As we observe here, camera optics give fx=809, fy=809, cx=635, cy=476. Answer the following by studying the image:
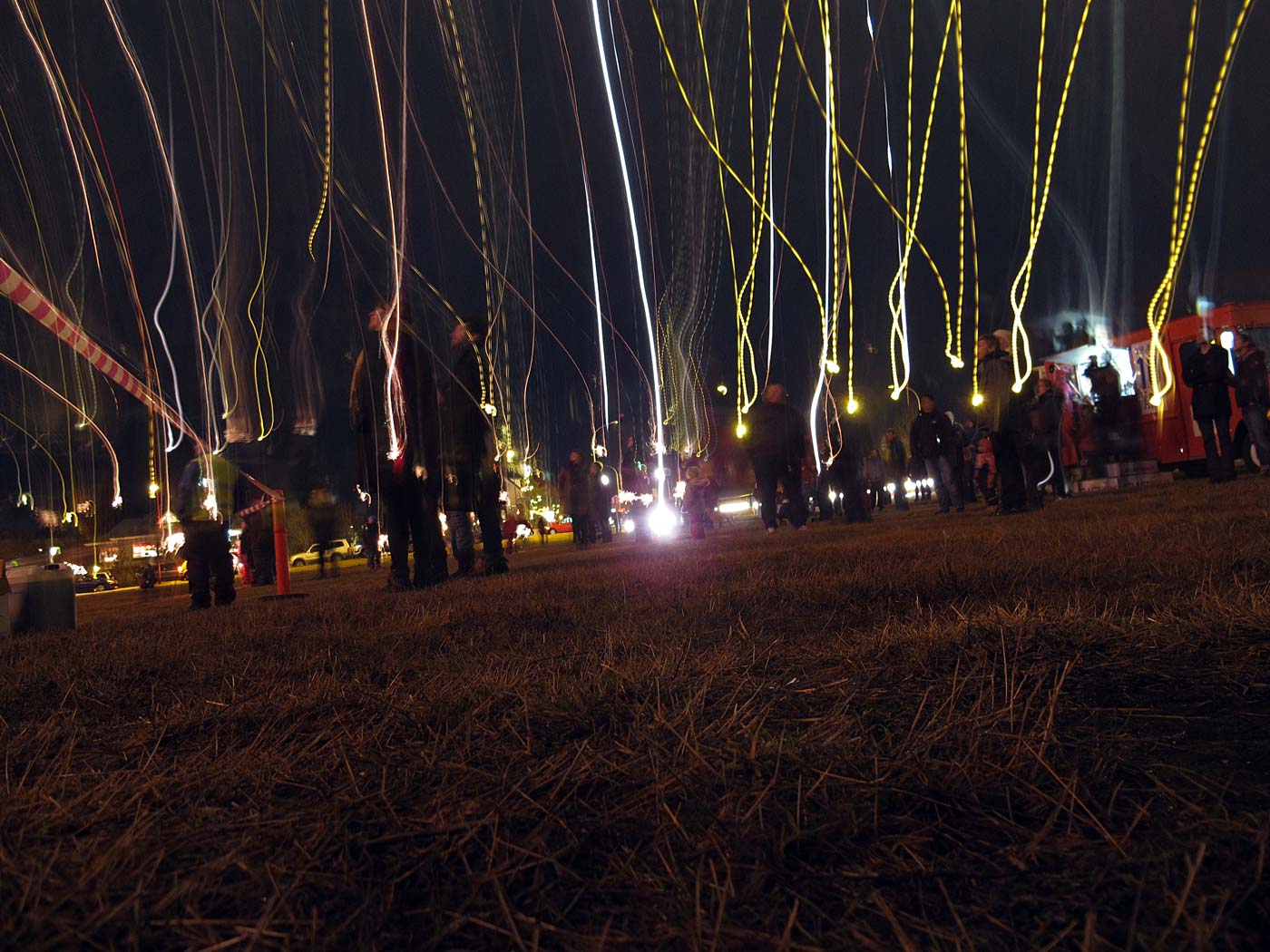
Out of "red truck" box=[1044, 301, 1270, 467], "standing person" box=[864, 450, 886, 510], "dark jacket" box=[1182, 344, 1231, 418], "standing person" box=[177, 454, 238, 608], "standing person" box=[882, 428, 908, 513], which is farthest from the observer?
"standing person" box=[864, 450, 886, 510]

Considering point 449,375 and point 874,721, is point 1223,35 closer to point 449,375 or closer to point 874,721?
point 449,375

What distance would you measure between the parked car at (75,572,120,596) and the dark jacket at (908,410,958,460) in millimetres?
30320

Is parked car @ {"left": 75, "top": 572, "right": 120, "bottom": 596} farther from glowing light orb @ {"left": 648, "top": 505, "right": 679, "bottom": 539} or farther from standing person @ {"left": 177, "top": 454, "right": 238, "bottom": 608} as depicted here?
standing person @ {"left": 177, "top": 454, "right": 238, "bottom": 608}

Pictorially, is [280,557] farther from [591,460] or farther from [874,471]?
[874,471]

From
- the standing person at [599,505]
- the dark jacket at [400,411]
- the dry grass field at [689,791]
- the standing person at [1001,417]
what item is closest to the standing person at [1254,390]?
the standing person at [1001,417]

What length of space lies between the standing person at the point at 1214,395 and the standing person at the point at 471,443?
8521 mm

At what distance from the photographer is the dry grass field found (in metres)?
0.82

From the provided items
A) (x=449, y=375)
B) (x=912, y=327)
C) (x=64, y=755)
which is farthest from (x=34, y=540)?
(x=64, y=755)

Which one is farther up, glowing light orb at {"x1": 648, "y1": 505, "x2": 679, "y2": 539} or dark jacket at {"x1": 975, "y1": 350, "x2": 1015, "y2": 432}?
dark jacket at {"x1": 975, "y1": 350, "x2": 1015, "y2": 432}

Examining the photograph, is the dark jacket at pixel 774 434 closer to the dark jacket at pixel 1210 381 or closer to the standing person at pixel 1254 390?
the dark jacket at pixel 1210 381

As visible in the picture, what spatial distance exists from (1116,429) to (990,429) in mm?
7745

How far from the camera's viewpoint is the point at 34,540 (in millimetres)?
48969

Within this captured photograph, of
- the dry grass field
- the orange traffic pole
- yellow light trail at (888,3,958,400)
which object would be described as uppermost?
yellow light trail at (888,3,958,400)

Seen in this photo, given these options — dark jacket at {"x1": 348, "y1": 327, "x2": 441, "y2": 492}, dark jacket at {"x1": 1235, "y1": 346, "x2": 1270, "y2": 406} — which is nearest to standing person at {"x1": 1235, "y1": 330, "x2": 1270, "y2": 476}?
dark jacket at {"x1": 1235, "y1": 346, "x2": 1270, "y2": 406}
